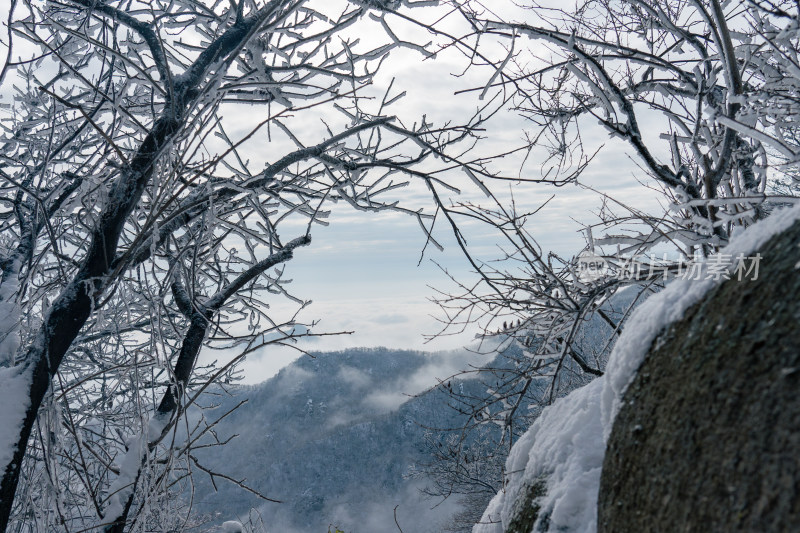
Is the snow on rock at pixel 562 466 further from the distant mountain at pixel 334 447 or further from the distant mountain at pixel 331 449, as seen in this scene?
the distant mountain at pixel 331 449

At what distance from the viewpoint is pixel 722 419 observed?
107cm

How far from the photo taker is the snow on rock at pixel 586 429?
56.4 inches

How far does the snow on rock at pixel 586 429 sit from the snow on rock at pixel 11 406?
2101 mm

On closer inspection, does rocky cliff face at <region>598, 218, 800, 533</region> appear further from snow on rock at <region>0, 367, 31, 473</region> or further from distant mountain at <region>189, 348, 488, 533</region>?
distant mountain at <region>189, 348, 488, 533</region>

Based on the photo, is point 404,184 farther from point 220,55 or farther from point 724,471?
point 724,471

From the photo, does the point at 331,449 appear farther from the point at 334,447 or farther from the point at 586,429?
the point at 586,429

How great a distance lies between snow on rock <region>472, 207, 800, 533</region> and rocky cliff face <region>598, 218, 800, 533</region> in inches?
2.5

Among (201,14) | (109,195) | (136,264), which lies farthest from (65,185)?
(201,14)

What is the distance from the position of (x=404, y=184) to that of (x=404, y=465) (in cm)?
6080

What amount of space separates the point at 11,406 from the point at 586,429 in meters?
2.36

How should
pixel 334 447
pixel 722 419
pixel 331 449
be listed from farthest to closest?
pixel 334 447, pixel 331 449, pixel 722 419

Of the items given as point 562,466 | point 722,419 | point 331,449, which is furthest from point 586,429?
point 331,449

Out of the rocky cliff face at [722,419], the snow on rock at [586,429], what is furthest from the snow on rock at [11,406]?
the rocky cliff face at [722,419]

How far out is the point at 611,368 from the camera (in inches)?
66.1
